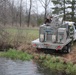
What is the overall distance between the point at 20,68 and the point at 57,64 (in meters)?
2.39

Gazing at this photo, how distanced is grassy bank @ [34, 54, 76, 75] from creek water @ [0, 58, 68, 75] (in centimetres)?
59

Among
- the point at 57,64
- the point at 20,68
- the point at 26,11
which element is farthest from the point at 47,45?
the point at 26,11

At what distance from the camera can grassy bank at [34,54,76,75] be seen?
50.6ft

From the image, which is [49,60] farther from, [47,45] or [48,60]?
[47,45]

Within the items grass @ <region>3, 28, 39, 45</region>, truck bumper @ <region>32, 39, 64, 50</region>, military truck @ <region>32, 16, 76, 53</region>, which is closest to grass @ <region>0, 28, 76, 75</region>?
grass @ <region>3, 28, 39, 45</region>

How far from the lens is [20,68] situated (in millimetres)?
16078

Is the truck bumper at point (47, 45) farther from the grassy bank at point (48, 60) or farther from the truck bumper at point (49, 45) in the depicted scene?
the grassy bank at point (48, 60)

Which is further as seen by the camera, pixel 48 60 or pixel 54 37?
pixel 54 37

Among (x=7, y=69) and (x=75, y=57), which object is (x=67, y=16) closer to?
(x=75, y=57)

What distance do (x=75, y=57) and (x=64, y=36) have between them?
182 centimetres

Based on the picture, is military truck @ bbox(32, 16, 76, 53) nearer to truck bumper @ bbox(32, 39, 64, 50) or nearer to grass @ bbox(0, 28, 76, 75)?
truck bumper @ bbox(32, 39, 64, 50)

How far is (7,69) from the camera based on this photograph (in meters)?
15.6

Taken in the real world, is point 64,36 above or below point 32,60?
above

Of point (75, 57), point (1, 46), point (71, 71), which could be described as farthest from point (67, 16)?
point (71, 71)
